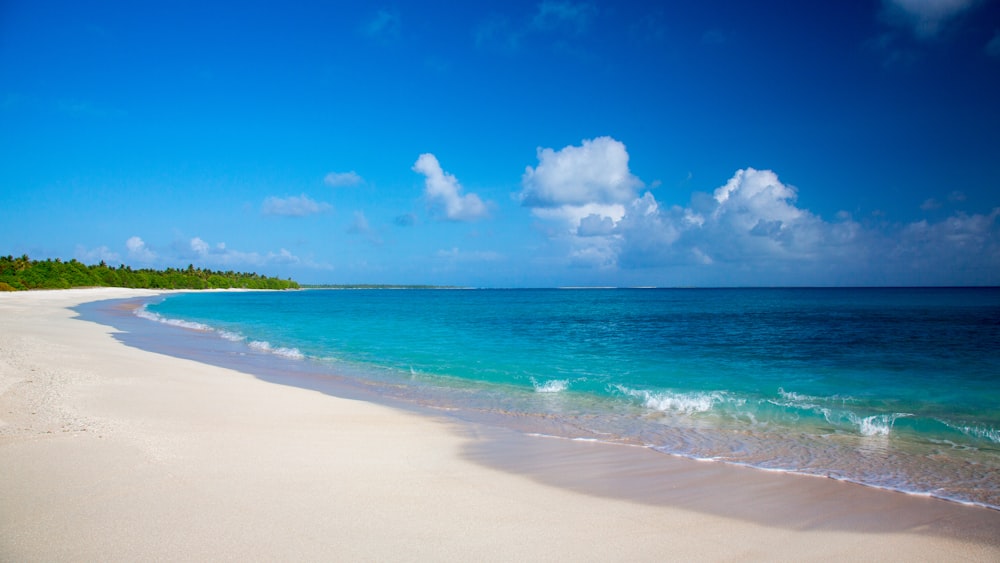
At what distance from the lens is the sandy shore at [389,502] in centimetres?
470

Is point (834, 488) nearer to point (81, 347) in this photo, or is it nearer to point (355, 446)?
point (355, 446)

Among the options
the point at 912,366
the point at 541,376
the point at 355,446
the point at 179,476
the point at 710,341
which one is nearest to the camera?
the point at 179,476

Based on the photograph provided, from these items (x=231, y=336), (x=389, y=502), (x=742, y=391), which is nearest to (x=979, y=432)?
(x=742, y=391)

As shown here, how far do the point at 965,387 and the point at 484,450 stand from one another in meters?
15.4

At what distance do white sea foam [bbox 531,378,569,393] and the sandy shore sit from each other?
A: 220 inches

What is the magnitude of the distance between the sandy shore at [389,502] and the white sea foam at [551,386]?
220 inches

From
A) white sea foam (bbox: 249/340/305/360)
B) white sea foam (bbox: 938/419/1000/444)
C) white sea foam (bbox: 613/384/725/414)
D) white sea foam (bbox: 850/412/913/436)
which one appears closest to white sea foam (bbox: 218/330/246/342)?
white sea foam (bbox: 249/340/305/360)

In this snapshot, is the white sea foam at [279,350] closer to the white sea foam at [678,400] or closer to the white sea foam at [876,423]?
the white sea foam at [678,400]

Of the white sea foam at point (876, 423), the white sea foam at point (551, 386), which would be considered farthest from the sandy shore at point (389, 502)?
the white sea foam at point (551, 386)

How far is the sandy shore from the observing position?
470cm

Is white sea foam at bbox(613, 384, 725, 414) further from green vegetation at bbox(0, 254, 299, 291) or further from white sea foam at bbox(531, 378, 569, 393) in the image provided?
green vegetation at bbox(0, 254, 299, 291)

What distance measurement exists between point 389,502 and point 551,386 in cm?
988

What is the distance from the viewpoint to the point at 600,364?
20.0m

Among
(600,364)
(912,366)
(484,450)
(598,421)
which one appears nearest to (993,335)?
(912,366)
